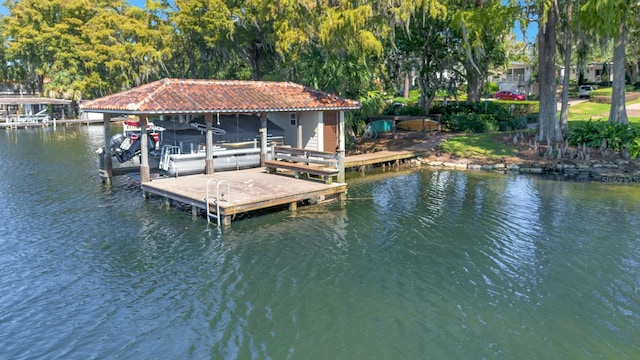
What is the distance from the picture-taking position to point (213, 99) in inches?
738

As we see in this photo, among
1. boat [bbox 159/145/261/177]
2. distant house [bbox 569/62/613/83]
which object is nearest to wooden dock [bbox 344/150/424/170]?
boat [bbox 159/145/261/177]

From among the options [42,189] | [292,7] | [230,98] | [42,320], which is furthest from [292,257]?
[292,7]

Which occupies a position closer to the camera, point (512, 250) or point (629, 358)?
point (629, 358)

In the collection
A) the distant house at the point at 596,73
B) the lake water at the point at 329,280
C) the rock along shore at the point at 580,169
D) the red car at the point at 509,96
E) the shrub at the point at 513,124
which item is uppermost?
the distant house at the point at 596,73

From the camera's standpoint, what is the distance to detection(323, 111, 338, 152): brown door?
908 inches

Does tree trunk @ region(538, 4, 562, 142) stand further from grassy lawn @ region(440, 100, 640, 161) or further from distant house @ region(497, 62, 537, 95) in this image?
distant house @ region(497, 62, 537, 95)

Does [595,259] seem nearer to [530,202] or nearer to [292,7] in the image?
[530,202]

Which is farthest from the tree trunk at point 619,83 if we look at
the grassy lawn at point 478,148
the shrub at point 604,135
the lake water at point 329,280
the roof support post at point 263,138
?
the roof support post at point 263,138

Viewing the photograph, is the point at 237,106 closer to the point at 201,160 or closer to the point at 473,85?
the point at 201,160

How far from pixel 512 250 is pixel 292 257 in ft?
18.5

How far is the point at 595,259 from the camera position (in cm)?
1205

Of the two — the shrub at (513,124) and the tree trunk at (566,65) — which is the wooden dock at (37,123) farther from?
the tree trunk at (566,65)

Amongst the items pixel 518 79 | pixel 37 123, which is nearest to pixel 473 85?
pixel 518 79

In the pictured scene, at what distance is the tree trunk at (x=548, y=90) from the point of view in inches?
1009
